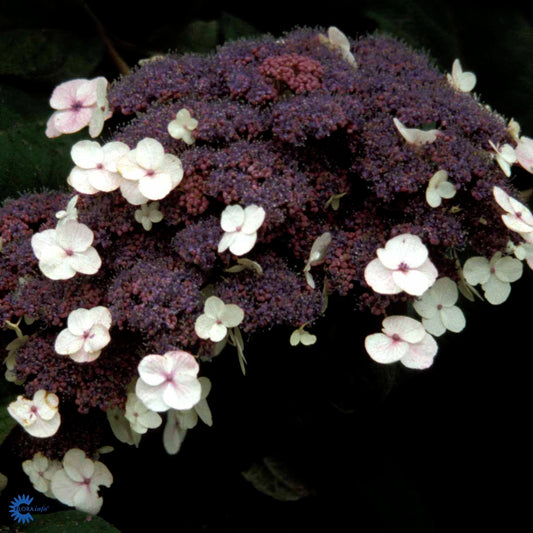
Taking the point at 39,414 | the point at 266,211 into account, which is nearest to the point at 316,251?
the point at 266,211

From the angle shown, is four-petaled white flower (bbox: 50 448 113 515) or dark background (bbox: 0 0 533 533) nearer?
four-petaled white flower (bbox: 50 448 113 515)

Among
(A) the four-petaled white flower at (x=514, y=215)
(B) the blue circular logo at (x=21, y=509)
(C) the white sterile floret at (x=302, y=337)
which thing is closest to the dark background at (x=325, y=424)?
(B) the blue circular logo at (x=21, y=509)

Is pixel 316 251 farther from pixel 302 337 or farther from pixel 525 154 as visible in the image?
pixel 525 154

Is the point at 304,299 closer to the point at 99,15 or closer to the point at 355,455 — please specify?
the point at 355,455

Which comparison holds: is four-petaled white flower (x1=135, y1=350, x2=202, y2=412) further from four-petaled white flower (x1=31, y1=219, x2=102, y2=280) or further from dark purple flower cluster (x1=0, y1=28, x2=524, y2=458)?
four-petaled white flower (x1=31, y1=219, x2=102, y2=280)

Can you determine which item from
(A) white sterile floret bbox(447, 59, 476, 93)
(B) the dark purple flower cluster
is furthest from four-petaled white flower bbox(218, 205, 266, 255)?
(A) white sterile floret bbox(447, 59, 476, 93)

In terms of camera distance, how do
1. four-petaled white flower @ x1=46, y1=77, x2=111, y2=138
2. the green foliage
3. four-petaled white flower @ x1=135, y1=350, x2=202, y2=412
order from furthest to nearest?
four-petaled white flower @ x1=46, y1=77, x2=111, y2=138 → the green foliage → four-petaled white flower @ x1=135, y1=350, x2=202, y2=412

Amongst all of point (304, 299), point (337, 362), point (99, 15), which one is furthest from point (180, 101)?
point (99, 15)
